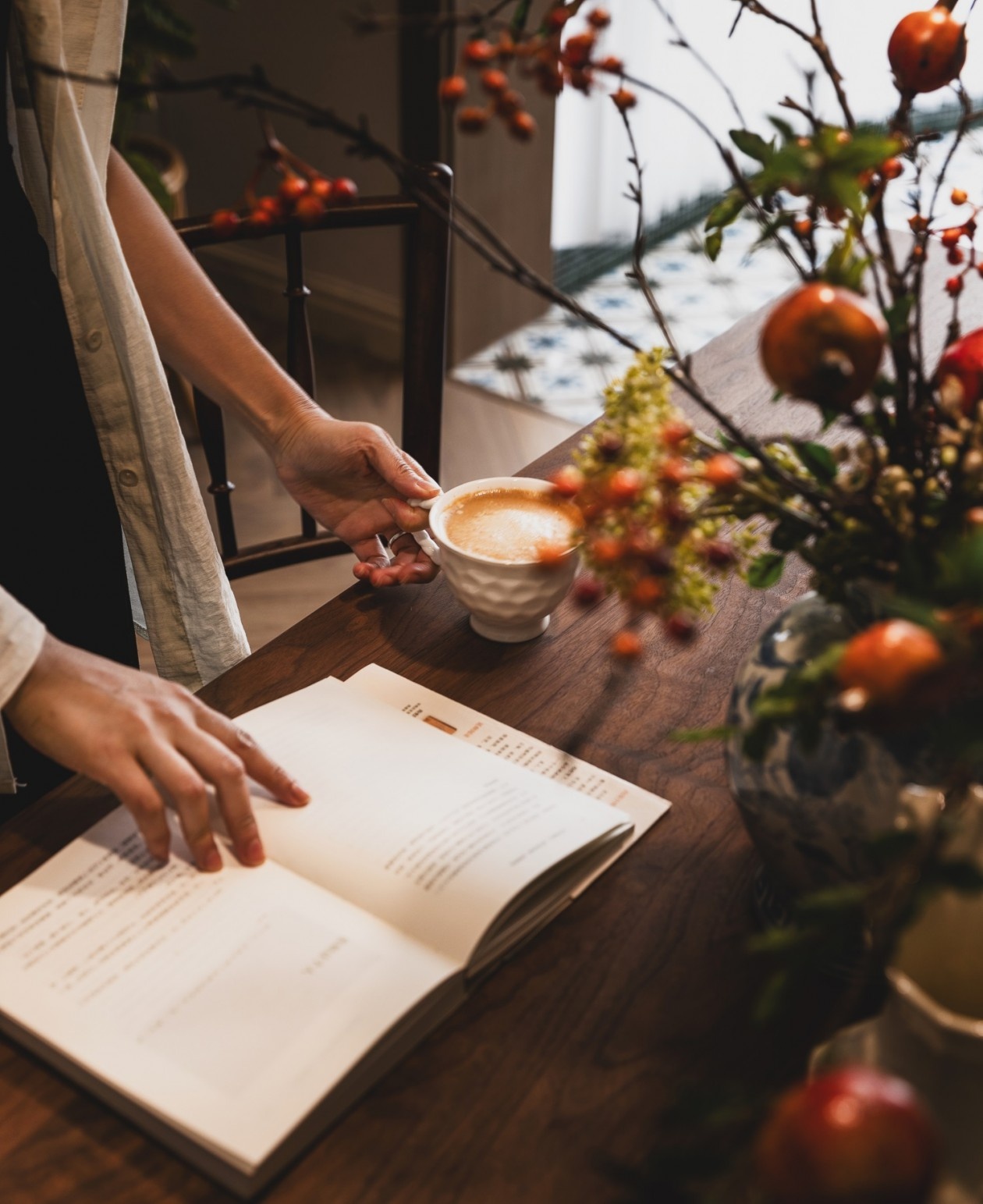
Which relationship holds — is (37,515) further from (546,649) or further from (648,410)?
(648,410)

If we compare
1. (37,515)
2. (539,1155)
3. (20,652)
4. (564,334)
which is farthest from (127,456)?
(564,334)

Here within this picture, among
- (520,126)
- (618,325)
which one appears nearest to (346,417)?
(618,325)

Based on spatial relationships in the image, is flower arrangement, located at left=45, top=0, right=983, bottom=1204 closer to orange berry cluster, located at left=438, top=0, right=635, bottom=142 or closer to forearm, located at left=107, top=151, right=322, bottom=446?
orange berry cluster, located at left=438, top=0, right=635, bottom=142

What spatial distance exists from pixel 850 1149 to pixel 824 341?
0.31 metres

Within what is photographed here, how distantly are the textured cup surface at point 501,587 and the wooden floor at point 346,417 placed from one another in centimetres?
133

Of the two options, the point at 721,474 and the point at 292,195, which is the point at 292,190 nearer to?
the point at 292,195

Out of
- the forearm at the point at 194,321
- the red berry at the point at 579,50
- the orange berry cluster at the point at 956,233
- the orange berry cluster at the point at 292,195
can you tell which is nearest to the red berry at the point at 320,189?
the orange berry cluster at the point at 292,195

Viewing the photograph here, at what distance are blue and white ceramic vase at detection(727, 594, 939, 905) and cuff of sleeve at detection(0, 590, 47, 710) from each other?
46 cm

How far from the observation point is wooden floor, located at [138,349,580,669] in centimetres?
246

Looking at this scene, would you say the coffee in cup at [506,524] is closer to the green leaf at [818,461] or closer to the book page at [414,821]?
the book page at [414,821]

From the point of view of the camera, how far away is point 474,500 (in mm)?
1036

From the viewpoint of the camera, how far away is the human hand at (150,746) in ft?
2.41

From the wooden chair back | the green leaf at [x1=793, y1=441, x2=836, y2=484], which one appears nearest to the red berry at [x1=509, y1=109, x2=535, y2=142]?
the green leaf at [x1=793, y1=441, x2=836, y2=484]

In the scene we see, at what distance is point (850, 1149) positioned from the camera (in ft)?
1.16
